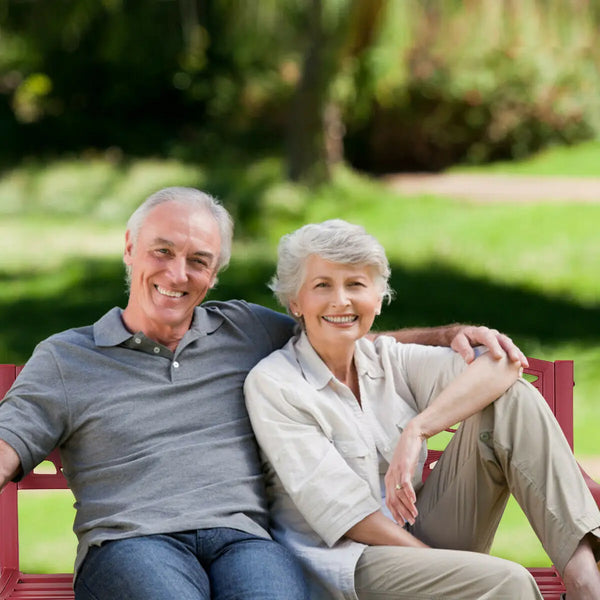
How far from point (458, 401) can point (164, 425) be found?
0.74m

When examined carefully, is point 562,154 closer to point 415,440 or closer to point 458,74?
point 458,74

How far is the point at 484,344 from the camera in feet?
9.57

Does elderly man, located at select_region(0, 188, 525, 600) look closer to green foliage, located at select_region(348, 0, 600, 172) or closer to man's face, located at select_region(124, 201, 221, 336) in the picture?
man's face, located at select_region(124, 201, 221, 336)

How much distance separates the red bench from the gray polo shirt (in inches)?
11.5

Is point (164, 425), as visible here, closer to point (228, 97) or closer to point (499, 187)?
point (499, 187)

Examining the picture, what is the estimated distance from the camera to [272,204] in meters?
13.2

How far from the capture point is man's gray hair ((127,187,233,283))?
9.64ft

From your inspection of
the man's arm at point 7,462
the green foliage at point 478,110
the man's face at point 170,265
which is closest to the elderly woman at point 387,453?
the man's face at point 170,265

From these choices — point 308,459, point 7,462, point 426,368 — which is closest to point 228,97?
point 426,368

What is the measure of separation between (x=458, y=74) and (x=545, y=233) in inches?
164

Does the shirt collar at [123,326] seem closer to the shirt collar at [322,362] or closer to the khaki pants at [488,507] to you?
the shirt collar at [322,362]

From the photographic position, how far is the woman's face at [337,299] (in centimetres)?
284

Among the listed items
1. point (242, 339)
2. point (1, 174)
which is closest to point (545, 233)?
point (1, 174)

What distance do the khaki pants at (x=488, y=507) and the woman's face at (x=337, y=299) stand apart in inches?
15.2
